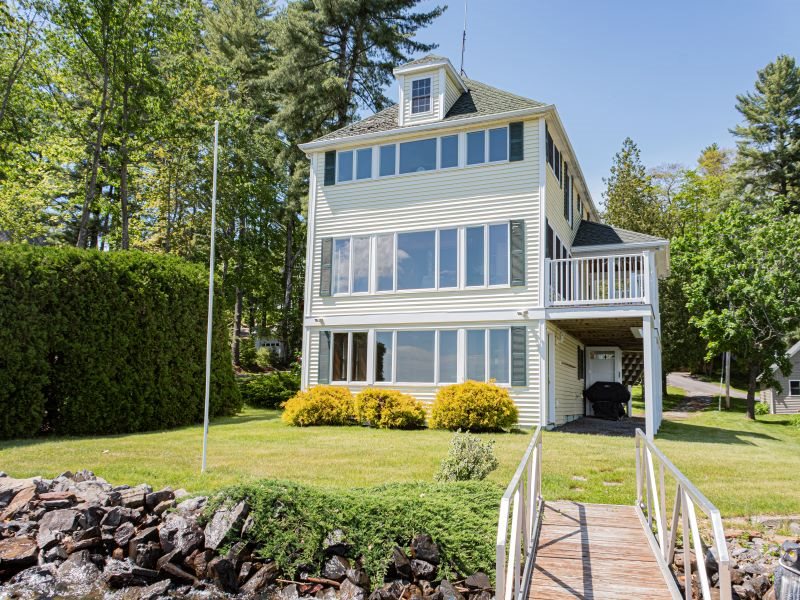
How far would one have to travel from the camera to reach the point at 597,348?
19.5 meters

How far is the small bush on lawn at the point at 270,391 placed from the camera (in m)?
Result: 19.1

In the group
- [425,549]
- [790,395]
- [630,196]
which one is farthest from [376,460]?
[790,395]

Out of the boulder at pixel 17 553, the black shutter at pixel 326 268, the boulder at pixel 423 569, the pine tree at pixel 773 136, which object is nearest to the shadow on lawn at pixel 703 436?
the black shutter at pixel 326 268

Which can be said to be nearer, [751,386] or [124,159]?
[124,159]

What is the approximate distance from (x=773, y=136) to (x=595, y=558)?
36271mm

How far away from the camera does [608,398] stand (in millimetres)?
18000

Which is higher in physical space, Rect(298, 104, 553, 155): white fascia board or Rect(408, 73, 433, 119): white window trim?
Rect(408, 73, 433, 119): white window trim

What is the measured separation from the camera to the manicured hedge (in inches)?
430

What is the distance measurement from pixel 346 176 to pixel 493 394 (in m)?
7.56

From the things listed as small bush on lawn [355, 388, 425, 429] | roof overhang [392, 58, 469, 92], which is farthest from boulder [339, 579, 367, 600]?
roof overhang [392, 58, 469, 92]

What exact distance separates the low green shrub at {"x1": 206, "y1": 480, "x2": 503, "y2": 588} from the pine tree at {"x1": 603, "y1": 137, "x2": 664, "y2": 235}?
28.3 metres

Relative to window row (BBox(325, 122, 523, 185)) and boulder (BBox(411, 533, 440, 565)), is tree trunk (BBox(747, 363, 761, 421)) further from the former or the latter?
boulder (BBox(411, 533, 440, 565))

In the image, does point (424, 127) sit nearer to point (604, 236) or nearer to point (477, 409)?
point (604, 236)

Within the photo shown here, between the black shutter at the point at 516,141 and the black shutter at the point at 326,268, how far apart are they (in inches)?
212
